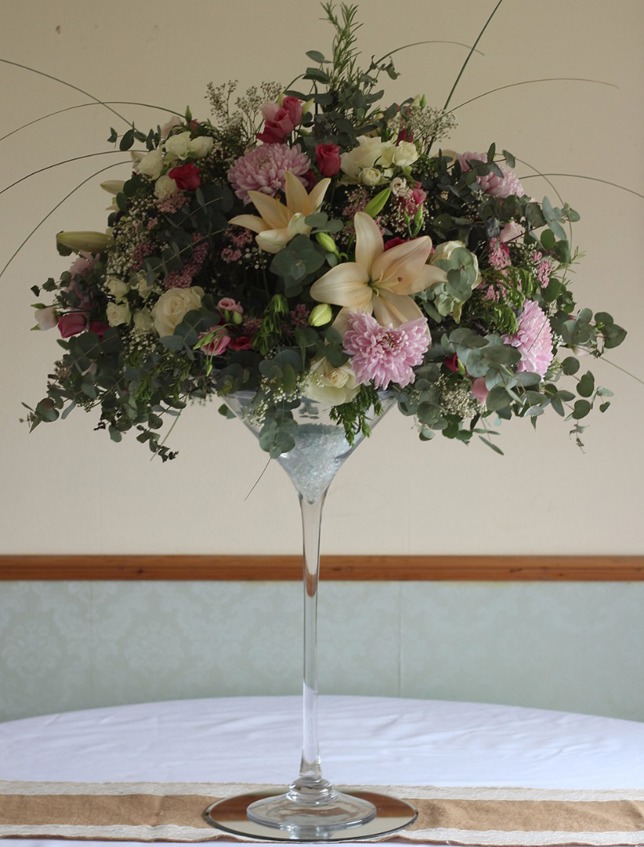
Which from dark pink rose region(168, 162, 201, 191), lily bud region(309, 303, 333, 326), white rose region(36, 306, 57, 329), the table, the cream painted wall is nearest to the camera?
lily bud region(309, 303, 333, 326)

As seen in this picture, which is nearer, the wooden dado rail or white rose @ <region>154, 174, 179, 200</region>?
white rose @ <region>154, 174, 179, 200</region>

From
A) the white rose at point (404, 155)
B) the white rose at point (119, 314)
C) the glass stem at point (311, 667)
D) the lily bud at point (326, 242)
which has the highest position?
the white rose at point (404, 155)

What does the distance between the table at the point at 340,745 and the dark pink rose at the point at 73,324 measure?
0.53 meters

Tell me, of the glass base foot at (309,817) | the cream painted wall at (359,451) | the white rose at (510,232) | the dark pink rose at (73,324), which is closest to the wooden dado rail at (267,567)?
the cream painted wall at (359,451)

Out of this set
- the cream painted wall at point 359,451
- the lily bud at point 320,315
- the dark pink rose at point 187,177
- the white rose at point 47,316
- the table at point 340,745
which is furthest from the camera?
the cream painted wall at point 359,451

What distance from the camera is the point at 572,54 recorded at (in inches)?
90.7

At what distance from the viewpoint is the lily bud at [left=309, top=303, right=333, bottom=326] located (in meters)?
0.92

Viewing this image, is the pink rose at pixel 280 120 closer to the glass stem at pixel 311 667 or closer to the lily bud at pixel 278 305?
the lily bud at pixel 278 305

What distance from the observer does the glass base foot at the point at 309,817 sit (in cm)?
104

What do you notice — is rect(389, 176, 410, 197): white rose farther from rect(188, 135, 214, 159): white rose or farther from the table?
the table

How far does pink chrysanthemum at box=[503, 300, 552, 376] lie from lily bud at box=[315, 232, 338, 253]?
20 centimetres

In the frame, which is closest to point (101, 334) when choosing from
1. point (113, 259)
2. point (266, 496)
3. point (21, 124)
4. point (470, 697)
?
point (113, 259)

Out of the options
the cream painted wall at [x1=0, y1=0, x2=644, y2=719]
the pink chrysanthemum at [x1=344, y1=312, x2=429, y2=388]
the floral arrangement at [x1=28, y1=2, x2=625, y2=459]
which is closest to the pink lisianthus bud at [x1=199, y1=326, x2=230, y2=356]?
the floral arrangement at [x1=28, y1=2, x2=625, y2=459]

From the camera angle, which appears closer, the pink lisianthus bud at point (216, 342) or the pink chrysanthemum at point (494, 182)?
the pink lisianthus bud at point (216, 342)
